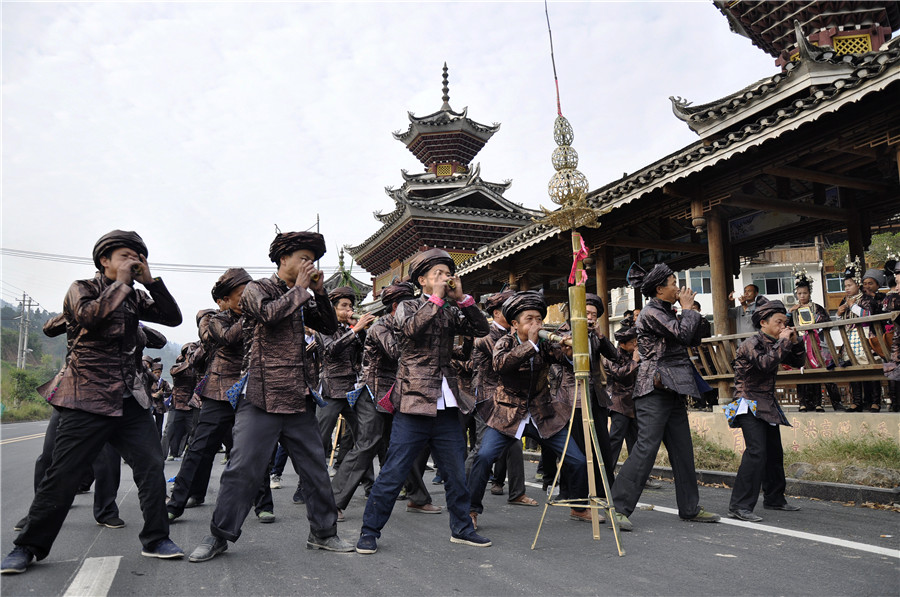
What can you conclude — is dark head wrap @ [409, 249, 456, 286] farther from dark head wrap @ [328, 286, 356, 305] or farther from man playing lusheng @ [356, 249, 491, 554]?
dark head wrap @ [328, 286, 356, 305]

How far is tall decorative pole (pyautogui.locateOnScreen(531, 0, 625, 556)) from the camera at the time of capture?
4.11 m

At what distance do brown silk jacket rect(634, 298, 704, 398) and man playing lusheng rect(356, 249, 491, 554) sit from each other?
1491 millimetres

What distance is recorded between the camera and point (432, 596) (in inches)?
124

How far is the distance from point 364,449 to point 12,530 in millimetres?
2771

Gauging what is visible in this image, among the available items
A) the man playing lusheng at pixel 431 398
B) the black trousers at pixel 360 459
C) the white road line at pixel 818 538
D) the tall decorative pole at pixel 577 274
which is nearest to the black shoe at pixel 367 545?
the man playing lusheng at pixel 431 398

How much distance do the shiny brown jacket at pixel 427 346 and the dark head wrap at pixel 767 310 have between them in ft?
8.94

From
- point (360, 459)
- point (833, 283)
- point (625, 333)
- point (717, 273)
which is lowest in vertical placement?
point (360, 459)

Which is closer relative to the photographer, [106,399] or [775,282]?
[106,399]

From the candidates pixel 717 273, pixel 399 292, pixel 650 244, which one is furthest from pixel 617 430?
pixel 650 244

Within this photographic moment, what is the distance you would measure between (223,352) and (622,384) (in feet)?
12.7

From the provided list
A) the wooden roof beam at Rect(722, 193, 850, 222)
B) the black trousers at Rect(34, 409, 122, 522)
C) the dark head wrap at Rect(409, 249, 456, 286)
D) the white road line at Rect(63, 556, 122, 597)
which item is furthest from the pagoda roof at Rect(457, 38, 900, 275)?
the black trousers at Rect(34, 409, 122, 522)

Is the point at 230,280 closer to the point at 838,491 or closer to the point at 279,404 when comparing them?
the point at 279,404

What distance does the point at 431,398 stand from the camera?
4.29 m

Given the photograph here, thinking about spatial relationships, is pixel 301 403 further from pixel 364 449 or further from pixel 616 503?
pixel 616 503
